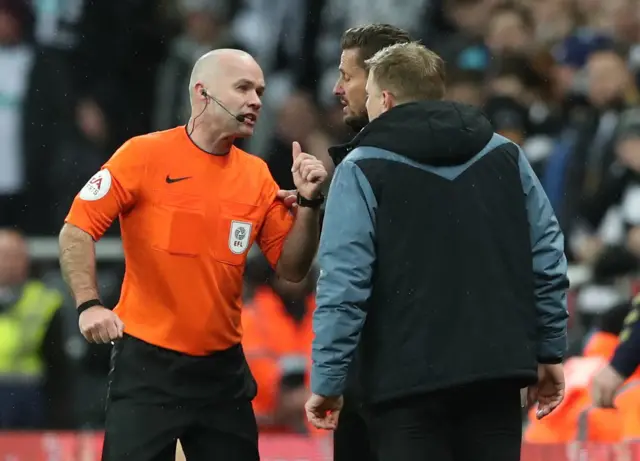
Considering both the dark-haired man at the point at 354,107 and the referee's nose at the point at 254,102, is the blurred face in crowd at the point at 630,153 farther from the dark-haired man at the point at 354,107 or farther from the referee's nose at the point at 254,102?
the referee's nose at the point at 254,102

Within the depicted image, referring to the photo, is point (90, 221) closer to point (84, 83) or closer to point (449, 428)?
point (449, 428)

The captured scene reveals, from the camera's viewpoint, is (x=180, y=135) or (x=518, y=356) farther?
(x=180, y=135)

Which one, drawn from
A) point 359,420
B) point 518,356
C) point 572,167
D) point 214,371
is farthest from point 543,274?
point 572,167

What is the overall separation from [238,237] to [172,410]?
65 centimetres

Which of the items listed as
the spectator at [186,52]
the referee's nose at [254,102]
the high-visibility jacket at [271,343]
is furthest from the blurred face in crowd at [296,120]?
the referee's nose at [254,102]

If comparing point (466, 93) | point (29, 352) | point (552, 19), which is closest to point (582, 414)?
point (466, 93)

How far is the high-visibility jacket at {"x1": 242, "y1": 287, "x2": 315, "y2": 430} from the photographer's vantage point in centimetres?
952

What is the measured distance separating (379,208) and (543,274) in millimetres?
580

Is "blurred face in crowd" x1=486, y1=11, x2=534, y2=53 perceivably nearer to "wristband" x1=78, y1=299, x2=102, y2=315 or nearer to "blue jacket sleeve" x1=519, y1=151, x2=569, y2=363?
"blue jacket sleeve" x1=519, y1=151, x2=569, y2=363

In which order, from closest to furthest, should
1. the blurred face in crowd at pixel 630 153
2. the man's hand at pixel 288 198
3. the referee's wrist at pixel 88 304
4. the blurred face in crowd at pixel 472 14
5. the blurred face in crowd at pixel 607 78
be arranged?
the referee's wrist at pixel 88 304, the man's hand at pixel 288 198, the blurred face in crowd at pixel 630 153, the blurred face in crowd at pixel 607 78, the blurred face in crowd at pixel 472 14

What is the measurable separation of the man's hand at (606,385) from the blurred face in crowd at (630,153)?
10.7 ft

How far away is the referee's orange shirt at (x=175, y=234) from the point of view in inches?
207

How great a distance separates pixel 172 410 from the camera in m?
5.25

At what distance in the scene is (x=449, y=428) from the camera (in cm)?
465
